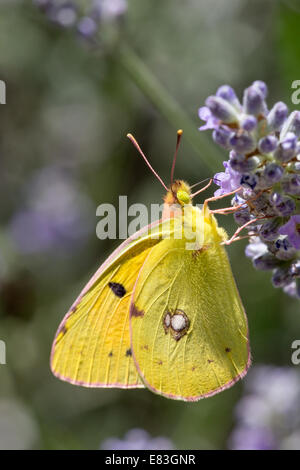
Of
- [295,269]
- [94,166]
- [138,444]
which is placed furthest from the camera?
[94,166]

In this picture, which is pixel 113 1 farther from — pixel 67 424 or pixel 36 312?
pixel 67 424

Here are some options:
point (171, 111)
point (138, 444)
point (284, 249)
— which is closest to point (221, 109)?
point (284, 249)

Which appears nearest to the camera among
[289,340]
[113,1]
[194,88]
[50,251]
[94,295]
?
[94,295]

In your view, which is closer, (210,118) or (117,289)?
(210,118)

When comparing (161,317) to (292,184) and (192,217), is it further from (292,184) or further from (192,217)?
(292,184)

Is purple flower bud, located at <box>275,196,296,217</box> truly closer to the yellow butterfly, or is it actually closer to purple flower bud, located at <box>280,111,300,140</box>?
purple flower bud, located at <box>280,111,300,140</box>

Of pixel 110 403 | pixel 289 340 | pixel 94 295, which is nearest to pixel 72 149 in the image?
pixel 110 403

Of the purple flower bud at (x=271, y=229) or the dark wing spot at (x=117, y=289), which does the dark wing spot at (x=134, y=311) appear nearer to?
the dark wing spot at (x=117, y=289)
